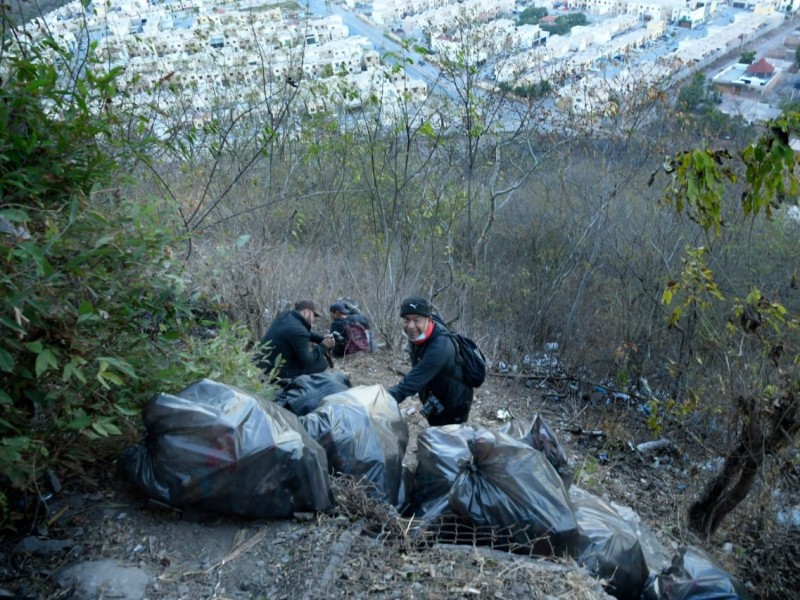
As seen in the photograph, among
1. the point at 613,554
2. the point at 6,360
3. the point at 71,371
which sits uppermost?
the point at 6,360

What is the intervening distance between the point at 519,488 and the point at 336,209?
6783 mm

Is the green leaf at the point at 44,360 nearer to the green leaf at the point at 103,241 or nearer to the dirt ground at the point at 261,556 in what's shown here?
the green leaf at the point at 103,241

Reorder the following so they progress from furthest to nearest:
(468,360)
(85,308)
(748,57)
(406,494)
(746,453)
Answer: (748,57), (746,453), (468,360), (406,494), (85,308)

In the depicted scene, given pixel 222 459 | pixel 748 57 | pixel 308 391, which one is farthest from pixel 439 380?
pixel 748 57

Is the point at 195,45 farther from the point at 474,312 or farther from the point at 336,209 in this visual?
the point at 474,312

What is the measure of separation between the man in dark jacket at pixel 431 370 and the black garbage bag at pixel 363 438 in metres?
0.40

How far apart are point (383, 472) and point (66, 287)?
1.64 metres

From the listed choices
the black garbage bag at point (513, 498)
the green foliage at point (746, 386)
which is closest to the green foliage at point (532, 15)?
the green foliage at point (746, 386)

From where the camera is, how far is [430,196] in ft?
29.5

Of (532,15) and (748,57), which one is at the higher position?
(532,15)

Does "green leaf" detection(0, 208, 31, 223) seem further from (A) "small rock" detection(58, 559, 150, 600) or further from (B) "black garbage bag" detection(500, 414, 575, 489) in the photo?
(B) "black garbage bag" detection(500, 414, 575, 489)

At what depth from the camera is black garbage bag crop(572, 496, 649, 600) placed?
3010 mm

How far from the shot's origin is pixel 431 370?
3.78 meters

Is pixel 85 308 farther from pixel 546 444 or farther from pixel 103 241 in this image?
pixel 546 444
